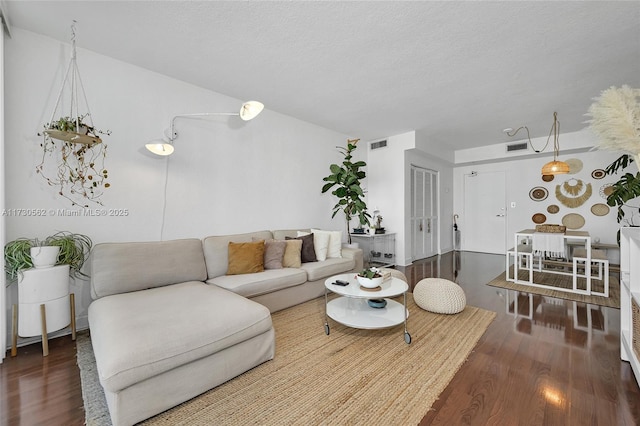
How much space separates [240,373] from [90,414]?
796 millimetres

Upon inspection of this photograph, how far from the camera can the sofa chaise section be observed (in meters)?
1.35

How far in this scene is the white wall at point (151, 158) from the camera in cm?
224

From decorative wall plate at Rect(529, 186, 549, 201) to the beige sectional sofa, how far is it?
582 cm

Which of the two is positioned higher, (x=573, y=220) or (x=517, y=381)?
(x=573, y=220)

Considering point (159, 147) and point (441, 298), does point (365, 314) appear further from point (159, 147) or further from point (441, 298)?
point (159, 147)

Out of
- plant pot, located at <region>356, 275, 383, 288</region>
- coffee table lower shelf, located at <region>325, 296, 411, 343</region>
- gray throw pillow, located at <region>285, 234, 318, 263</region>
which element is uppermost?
gray throw pillow, located at <region>285, 234, 318, 263</region>

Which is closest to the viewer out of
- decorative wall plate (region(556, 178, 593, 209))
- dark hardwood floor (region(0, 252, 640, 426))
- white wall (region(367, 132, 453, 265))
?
dark hardwood floor (region(0, 252, 640, 426))

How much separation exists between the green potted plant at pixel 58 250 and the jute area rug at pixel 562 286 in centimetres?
489

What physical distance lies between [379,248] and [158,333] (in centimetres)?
420

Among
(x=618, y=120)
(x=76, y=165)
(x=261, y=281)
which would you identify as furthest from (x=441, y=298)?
(x=76, y=165)

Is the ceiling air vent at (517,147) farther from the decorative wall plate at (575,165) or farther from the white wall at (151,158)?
the white wall at (151,158)

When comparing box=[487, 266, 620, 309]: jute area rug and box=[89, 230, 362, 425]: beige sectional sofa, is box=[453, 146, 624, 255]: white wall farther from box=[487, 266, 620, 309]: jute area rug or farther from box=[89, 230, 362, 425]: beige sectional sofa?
box=[89, 230, 362, 425]: beige sectional sofa

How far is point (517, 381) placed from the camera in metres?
1.71

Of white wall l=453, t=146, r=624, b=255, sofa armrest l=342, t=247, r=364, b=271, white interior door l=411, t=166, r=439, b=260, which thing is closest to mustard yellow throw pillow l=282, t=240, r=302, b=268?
sofa armrest l=342, t=247, r=364, b=271
